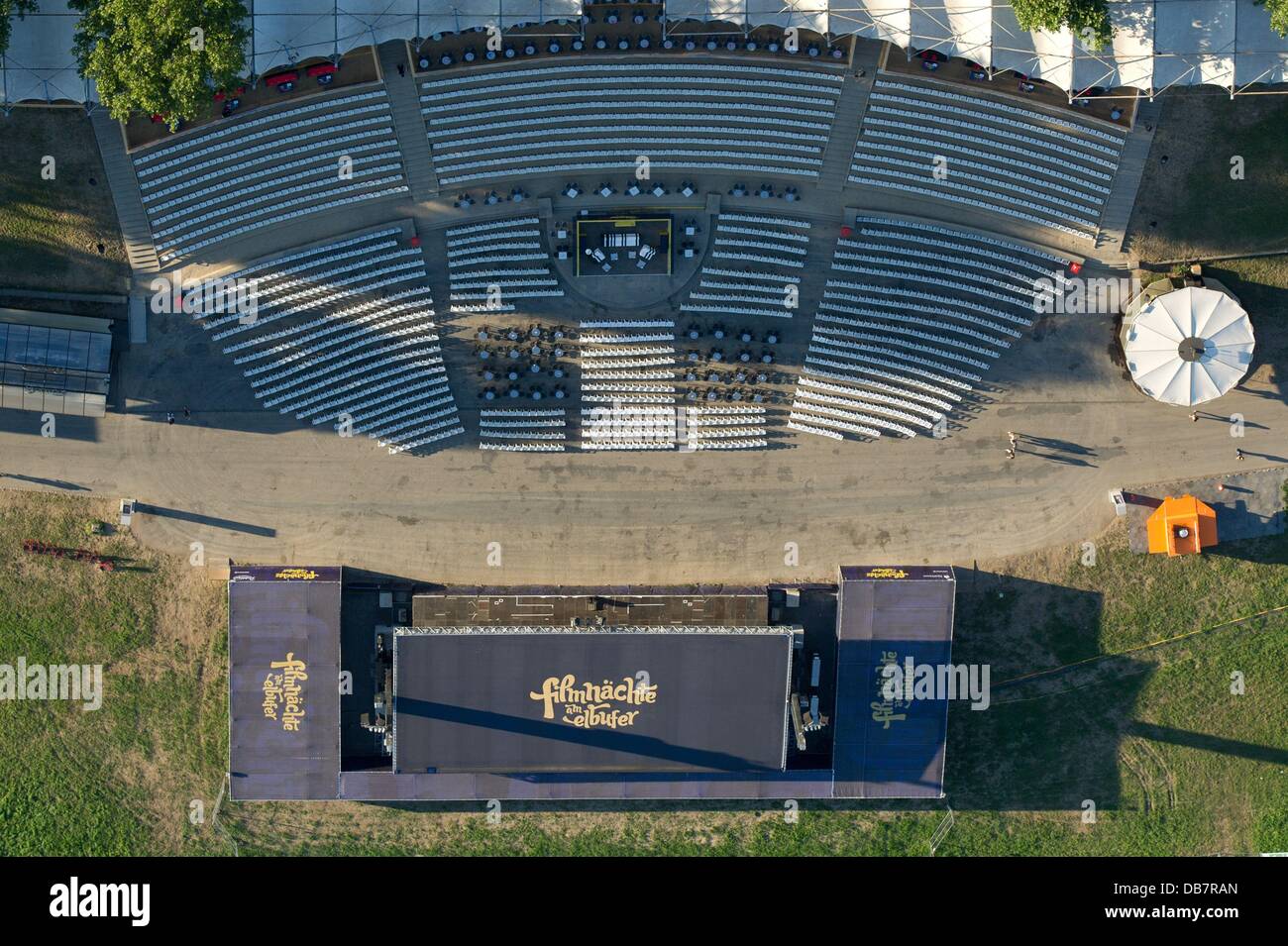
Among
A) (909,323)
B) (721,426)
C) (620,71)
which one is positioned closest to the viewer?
(620,71)

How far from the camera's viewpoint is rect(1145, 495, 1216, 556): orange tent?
128 ft

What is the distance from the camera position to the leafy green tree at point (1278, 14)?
112ft

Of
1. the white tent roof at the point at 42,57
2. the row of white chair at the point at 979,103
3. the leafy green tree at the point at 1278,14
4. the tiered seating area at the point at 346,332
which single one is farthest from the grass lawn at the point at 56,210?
the row of white chair at the point at 979,103

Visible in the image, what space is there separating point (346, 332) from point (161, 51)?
33.9 ft

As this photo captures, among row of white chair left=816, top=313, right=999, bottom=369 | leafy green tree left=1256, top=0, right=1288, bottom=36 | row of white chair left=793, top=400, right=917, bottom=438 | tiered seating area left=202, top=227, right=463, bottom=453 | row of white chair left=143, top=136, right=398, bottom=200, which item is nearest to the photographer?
leafy green tree left=1256, top=0, right=1288, bottom=36

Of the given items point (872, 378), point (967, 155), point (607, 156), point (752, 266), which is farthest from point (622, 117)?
point (872, 378)

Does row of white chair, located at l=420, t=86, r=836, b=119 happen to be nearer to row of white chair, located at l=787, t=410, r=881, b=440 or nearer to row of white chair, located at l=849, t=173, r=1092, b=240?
row of white chair, located at l=849, t=173, r=1092, b=240

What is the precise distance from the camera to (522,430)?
39.3 meters

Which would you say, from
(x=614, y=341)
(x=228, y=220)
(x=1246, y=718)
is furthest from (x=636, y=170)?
(x=1246, y=718)

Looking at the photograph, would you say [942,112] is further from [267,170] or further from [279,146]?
[267,170]

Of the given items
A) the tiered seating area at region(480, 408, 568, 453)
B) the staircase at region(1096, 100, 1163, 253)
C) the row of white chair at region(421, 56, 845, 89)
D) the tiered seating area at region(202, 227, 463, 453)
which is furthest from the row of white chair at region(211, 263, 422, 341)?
the staircase at region(1096, 100, 1163, 253)

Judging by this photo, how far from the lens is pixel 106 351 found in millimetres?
37844

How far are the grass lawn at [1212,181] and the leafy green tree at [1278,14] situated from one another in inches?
144

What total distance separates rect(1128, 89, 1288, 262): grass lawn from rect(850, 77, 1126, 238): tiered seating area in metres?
1.85
